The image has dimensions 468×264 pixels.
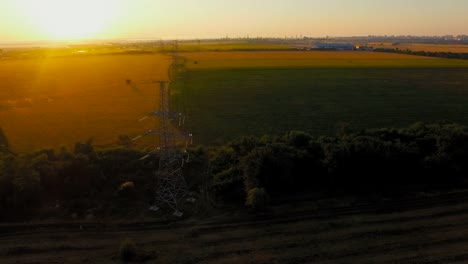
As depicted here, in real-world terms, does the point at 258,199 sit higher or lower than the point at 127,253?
higher

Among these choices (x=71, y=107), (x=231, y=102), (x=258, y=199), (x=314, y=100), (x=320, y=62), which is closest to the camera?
(x=258, y=199)

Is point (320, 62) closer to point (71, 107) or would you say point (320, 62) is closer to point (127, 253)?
point (71, 107)

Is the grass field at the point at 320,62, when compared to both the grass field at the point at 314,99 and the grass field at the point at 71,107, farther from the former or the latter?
the grass field at the point at 71,107

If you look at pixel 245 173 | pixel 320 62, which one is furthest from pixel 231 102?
pixel 320 62

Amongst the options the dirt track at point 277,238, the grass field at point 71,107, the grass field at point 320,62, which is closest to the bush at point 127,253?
the dirt track at point 277,238

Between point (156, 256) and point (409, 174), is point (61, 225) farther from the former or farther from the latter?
point (409, 174)

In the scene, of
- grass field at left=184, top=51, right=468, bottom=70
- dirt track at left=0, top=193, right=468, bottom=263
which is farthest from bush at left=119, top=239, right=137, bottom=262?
grass field at left=184, top=51, right=468, bottom=70

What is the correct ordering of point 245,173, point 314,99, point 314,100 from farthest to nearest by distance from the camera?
point 314,99 < point 314,100 < point 245,173

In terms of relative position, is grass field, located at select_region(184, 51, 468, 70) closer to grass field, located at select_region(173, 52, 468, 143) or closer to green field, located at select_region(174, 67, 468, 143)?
grass field, located at select_region(173, 52, 468, 143)

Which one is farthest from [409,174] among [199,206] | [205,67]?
[205,67]
